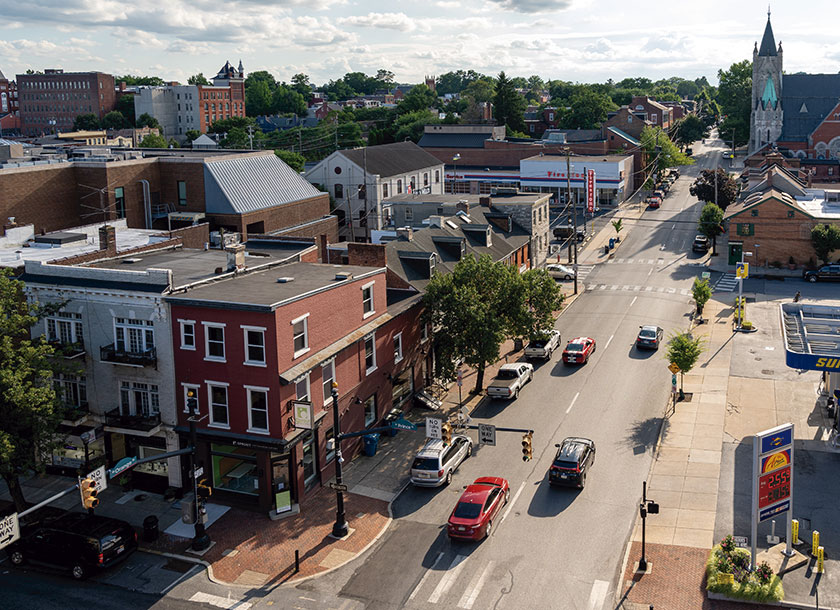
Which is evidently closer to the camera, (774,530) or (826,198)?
(774,530)

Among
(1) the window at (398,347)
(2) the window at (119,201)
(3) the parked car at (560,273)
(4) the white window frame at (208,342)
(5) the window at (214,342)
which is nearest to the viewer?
(4) the white window frame at (208,342)

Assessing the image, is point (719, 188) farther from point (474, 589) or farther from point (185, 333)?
point (474, 589)

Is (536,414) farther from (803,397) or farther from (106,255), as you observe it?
(106,255)

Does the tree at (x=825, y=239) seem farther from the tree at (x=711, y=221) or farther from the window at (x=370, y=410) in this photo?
the window at (x=370, y=410)

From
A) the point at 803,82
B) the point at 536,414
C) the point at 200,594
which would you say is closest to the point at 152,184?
the point at 536,414

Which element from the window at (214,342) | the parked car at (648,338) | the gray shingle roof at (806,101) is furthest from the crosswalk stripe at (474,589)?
the gray shingle roof at (806,101)
